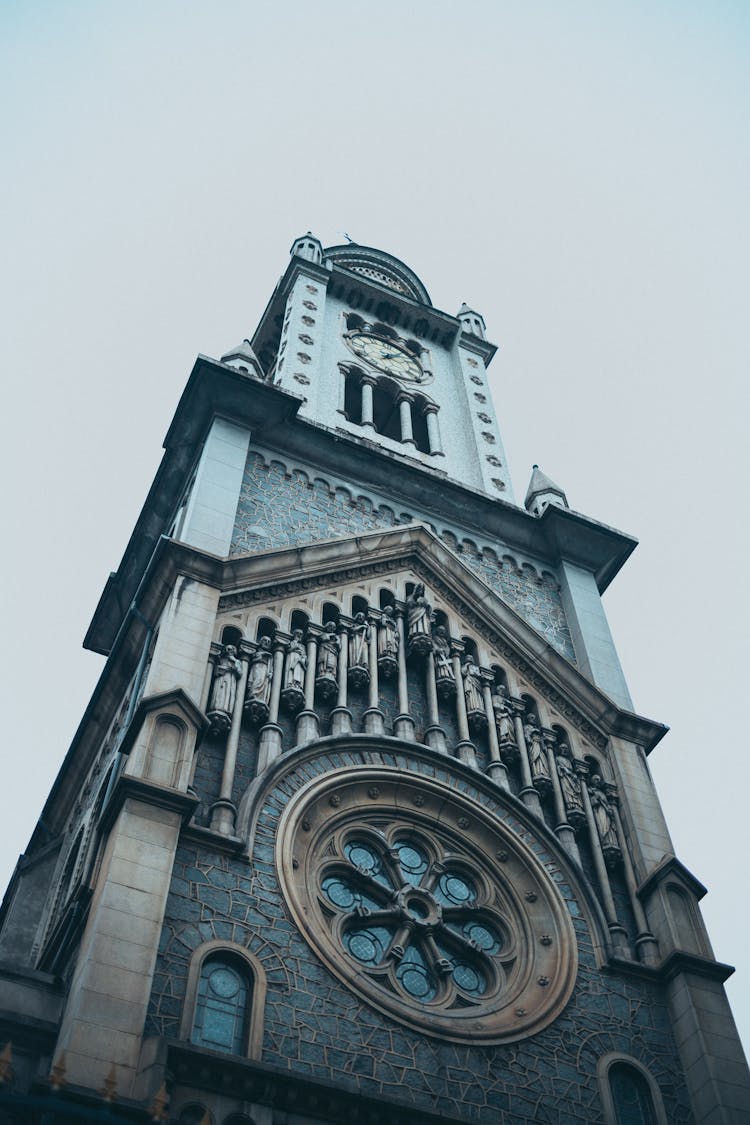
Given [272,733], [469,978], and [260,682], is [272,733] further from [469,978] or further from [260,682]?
[469,978]

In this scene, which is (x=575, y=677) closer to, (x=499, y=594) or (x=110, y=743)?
(x=499, y=594)

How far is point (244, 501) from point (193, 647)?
212 inches

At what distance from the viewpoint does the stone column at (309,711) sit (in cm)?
1645

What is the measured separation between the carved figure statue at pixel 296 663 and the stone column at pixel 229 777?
73 centimetres

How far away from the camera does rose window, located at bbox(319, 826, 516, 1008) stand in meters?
14.5

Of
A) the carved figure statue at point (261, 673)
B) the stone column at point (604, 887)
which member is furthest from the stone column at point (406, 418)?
the stone column at point (604, 887)

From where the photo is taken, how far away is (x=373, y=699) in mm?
17688

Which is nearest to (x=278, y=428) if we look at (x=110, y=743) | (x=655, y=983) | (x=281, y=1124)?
(x=110, y=743)

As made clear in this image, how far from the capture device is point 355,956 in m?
14.3

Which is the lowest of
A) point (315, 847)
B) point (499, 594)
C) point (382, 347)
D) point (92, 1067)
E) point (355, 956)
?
point (92, 1067)

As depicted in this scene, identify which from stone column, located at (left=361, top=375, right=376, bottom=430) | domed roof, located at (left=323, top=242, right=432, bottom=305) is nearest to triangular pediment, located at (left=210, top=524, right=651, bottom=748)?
stone column, located at (left=361, top=375, right=376, bottom=430)

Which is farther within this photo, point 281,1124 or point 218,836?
point 218,836

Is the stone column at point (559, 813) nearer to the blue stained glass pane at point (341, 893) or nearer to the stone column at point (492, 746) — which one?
the stone column at point (492, 746)

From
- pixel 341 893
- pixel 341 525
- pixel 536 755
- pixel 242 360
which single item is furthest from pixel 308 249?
pixel 341 893
